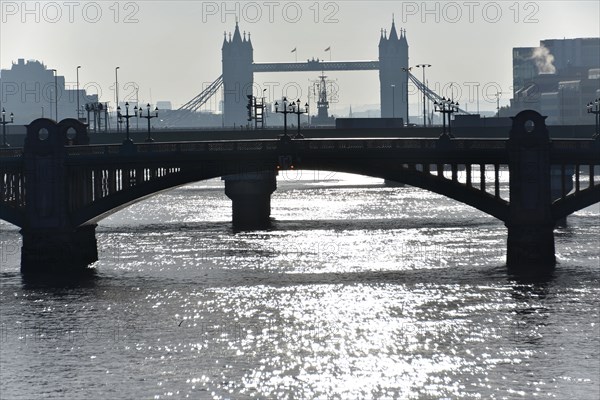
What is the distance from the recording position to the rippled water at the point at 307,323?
63.6 m

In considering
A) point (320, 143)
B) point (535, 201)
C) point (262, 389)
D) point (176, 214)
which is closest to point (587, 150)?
point (535, 201)

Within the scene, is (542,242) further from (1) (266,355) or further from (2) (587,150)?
(1) (266,355)

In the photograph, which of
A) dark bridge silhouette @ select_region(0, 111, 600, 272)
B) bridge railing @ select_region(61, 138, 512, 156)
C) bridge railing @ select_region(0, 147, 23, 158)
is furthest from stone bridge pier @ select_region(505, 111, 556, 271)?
→ bridge railing @ select_region(0, 147, 23, 158)

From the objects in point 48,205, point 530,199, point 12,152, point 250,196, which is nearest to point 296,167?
point 530,199

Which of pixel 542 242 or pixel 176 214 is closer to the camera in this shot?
pixel 542 242

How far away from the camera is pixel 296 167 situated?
107 meters

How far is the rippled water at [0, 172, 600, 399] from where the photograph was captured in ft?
209

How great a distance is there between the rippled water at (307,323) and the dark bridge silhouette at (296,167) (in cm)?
322

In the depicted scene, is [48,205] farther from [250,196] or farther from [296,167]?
[250,196]

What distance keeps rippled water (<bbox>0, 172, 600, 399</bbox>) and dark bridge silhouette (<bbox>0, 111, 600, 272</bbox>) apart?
10.6 ft

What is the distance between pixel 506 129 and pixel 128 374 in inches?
4085

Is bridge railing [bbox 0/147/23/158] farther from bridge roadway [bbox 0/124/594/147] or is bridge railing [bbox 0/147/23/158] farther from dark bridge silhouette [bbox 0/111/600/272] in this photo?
bridge roadway [bbox 0/124/594/147]

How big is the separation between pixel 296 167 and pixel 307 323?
3010 cm

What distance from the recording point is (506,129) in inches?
6427
